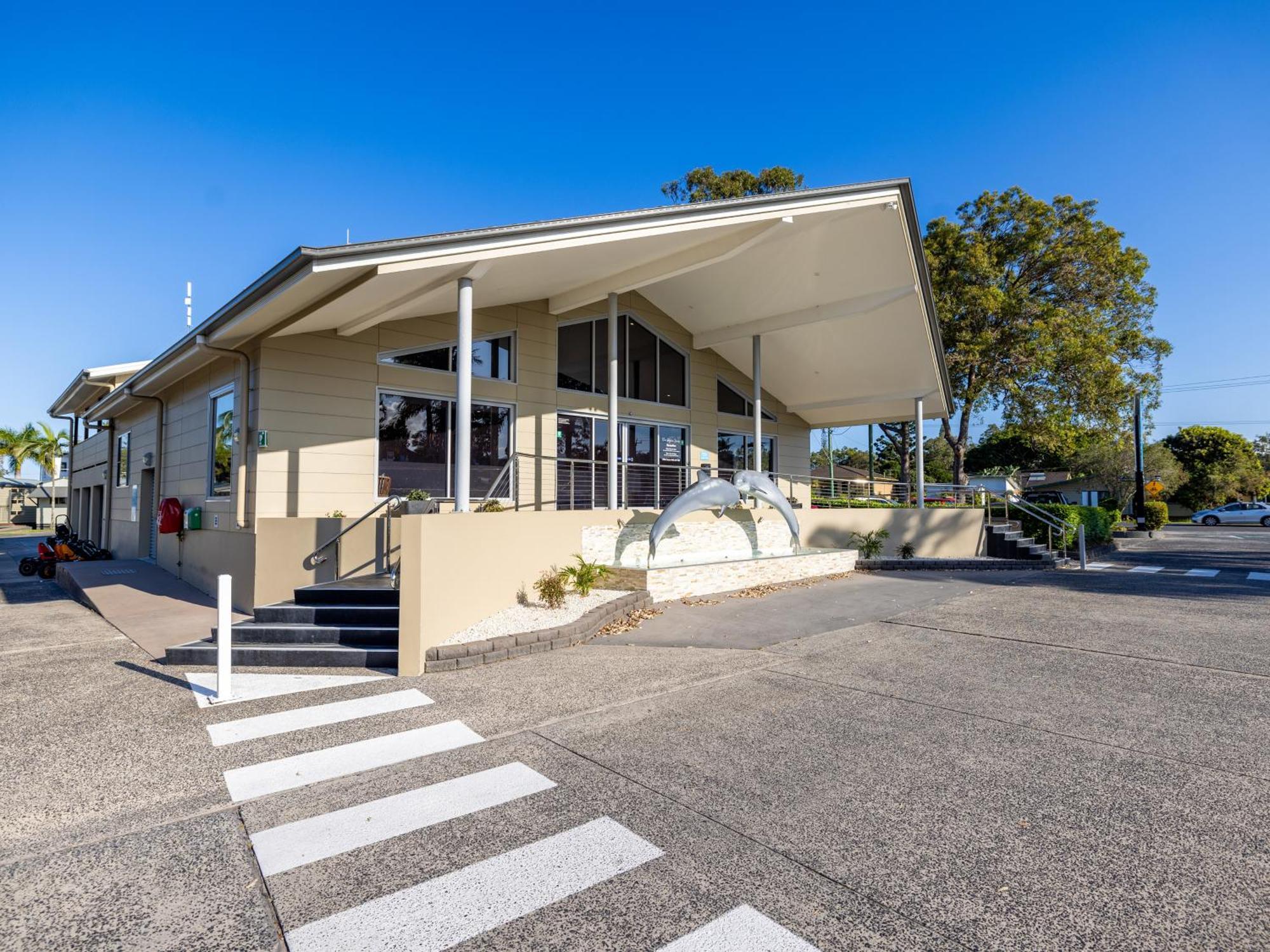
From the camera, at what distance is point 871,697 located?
5.21 metres

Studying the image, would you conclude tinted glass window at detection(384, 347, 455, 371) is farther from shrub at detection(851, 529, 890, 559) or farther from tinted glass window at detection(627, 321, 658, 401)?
shrub at detection(851, 529, 890, 559)

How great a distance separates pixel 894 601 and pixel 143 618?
1076 centimetres

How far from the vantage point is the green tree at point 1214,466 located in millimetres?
39031

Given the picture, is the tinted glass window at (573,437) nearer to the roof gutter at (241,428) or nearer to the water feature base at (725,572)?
the water feature base at (725,572)

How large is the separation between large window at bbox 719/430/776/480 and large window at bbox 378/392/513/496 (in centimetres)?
595

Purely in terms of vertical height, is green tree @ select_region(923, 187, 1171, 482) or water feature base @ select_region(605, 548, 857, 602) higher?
green tree @ select_region(923, 187, 1171, 482)

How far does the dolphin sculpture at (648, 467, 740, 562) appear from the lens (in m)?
10.4

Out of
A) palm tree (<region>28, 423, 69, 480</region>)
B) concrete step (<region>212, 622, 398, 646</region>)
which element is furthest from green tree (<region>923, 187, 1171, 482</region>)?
palm tree (<region>28, 423, 69, 480</region>)

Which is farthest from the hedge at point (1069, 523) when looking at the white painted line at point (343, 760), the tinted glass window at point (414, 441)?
the white painted line at point (343, 760)

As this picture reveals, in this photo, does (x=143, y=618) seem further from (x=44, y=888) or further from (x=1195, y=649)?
(x=1195, y=649)

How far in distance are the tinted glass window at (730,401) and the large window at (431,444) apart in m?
6.31

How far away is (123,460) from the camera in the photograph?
50.2 feet

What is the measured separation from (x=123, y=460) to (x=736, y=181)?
2186 cm

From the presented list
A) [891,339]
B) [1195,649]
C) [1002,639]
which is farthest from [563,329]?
[1195,649]
